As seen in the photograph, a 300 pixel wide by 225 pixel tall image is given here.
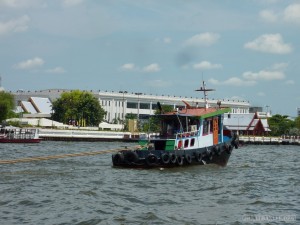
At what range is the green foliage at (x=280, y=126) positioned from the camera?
407 ft

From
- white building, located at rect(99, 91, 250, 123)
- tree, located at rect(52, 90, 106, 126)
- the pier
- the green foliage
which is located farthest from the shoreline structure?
white building, located at rect(99, 91, 250, 123)

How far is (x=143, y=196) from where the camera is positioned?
20969mm

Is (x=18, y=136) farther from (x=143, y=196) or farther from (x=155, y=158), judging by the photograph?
(x=143, y=196)

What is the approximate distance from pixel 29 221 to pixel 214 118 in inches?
773

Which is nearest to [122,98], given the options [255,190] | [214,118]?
[214,118]

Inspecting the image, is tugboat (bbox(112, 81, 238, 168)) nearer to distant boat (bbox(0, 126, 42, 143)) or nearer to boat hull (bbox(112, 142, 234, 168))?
boat hull (bbox(112, 142, 234, 168))

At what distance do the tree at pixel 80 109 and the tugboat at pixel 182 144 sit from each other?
70899 mm

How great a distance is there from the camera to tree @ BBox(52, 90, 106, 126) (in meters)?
104

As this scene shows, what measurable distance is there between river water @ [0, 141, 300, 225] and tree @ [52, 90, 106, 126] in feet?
243

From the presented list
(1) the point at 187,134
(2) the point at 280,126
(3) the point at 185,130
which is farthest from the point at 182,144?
(2) the point at 280,126

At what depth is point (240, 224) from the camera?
647 inches

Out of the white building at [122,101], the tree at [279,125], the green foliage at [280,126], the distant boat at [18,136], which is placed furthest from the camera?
the white building at [122,101]

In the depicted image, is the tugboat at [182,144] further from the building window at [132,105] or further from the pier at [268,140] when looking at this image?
the building window at [132,105]

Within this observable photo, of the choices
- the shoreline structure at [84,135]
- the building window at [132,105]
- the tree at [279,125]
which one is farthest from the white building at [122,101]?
the shoreline structure at [84,135]
